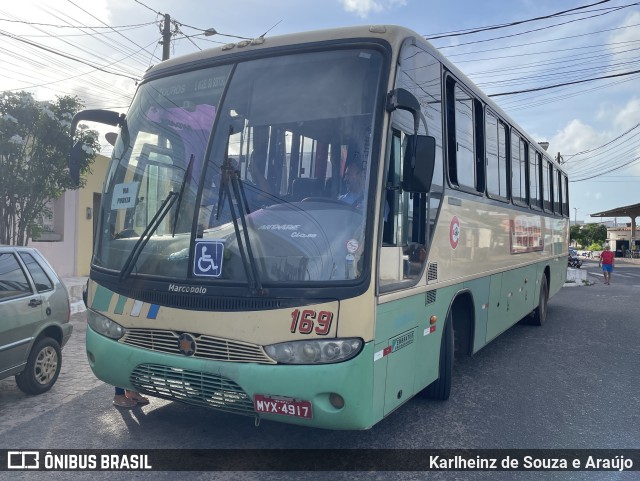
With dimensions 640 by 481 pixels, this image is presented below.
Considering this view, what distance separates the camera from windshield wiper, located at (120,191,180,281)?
4.25 meters

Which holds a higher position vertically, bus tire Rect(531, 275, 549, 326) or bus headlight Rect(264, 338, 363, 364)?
bus headlight Rect(264, 338, 363, 364)

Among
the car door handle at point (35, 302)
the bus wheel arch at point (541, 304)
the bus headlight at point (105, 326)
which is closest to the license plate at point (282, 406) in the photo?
the bus headlight at point (105, 326)

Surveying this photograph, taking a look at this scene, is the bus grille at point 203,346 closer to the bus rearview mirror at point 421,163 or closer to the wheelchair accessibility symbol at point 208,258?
the wheelchair accessibility symbol at point 208,258

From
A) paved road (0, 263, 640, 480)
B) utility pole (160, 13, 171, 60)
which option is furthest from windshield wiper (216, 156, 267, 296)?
utility pole (160, 13, 171, 60)

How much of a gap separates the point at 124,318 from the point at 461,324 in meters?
3.54

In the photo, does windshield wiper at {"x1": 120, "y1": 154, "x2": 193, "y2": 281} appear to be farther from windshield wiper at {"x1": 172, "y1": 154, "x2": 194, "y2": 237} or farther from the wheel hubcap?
the wheel hubcap

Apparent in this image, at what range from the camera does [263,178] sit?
13.5 ft

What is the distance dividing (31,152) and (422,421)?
971 centimetres

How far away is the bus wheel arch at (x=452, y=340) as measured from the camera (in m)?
5.45

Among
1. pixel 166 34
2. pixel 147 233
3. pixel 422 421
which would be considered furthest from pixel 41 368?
pixel 166 34

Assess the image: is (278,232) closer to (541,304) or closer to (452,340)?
(452,340)

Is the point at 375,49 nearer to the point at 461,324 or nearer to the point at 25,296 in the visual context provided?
the point at 461,324

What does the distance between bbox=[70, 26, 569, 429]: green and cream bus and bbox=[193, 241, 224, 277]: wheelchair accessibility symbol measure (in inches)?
0.4

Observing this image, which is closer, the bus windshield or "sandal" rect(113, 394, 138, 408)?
the bus windshield
